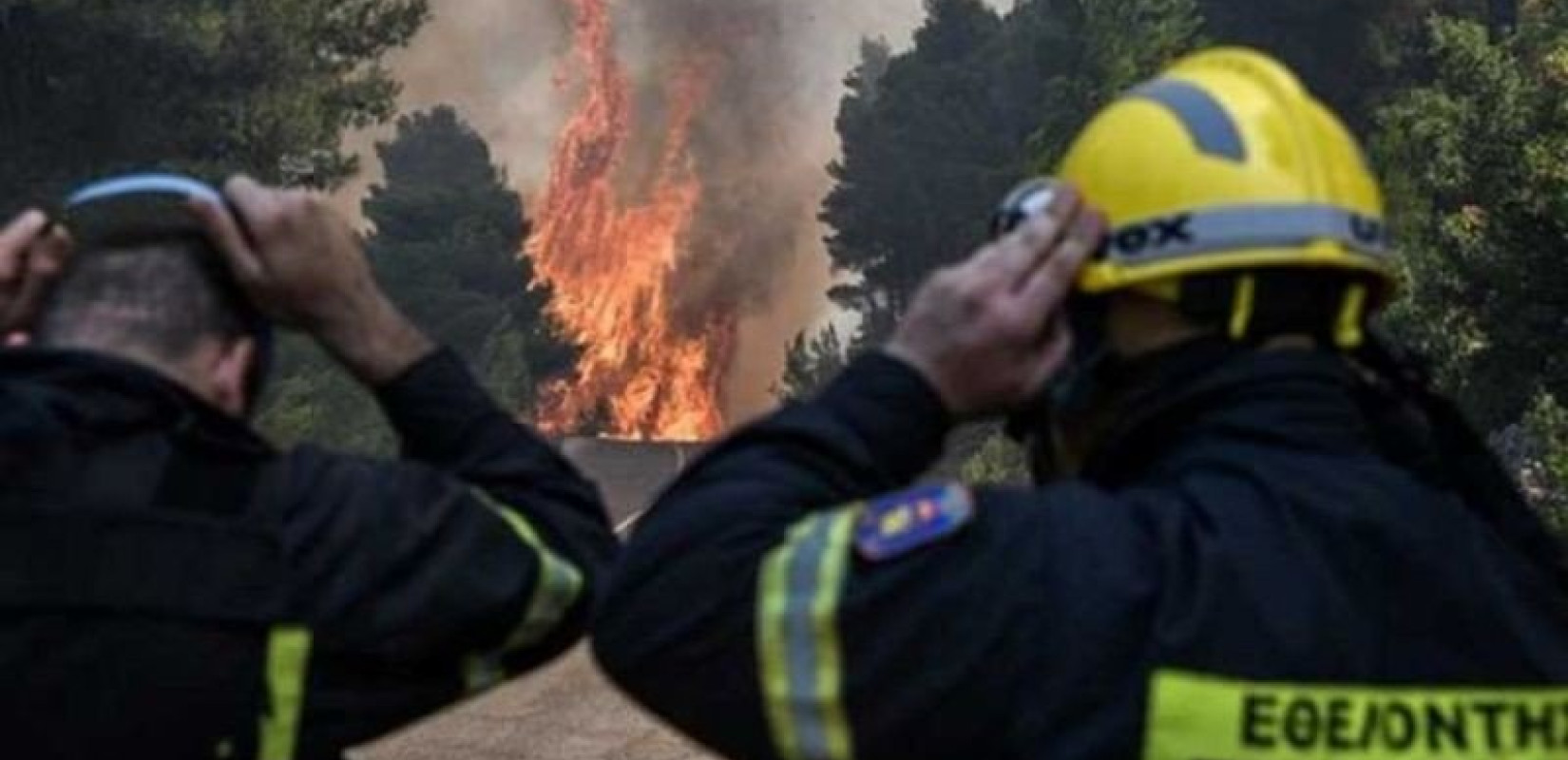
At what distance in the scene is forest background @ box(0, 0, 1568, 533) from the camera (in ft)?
59.3

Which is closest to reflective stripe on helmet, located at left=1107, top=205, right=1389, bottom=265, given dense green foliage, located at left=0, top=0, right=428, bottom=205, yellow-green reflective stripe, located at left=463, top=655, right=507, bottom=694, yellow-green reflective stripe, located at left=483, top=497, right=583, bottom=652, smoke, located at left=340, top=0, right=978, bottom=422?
yellow-green reflective stripe, located at left=483, top=497, right=583, bottom=652

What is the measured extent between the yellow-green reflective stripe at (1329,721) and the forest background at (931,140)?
2.12 m

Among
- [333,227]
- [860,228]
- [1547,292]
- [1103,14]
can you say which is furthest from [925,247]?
[333,227]

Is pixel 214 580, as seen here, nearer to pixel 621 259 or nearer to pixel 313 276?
pixel 313 276

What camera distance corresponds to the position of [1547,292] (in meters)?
17.0

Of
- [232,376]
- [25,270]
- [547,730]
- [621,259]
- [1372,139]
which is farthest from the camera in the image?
[621,259]

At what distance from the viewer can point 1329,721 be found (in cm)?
234

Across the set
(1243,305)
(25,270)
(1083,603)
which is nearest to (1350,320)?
(1243,305)

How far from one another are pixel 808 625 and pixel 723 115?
8486cm

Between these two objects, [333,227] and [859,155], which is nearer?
[333,227]

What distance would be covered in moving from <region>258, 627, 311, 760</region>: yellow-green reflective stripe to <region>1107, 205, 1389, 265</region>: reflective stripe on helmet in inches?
40.0

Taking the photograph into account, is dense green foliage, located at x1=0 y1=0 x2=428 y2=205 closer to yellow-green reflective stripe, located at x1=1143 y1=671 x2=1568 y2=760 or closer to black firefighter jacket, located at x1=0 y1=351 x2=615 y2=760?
black firefighter jacket, located at x1=0 y1=351 x2=615 y2=760

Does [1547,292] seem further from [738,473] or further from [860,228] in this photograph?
[860,228]

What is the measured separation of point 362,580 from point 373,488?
110 millimetres
